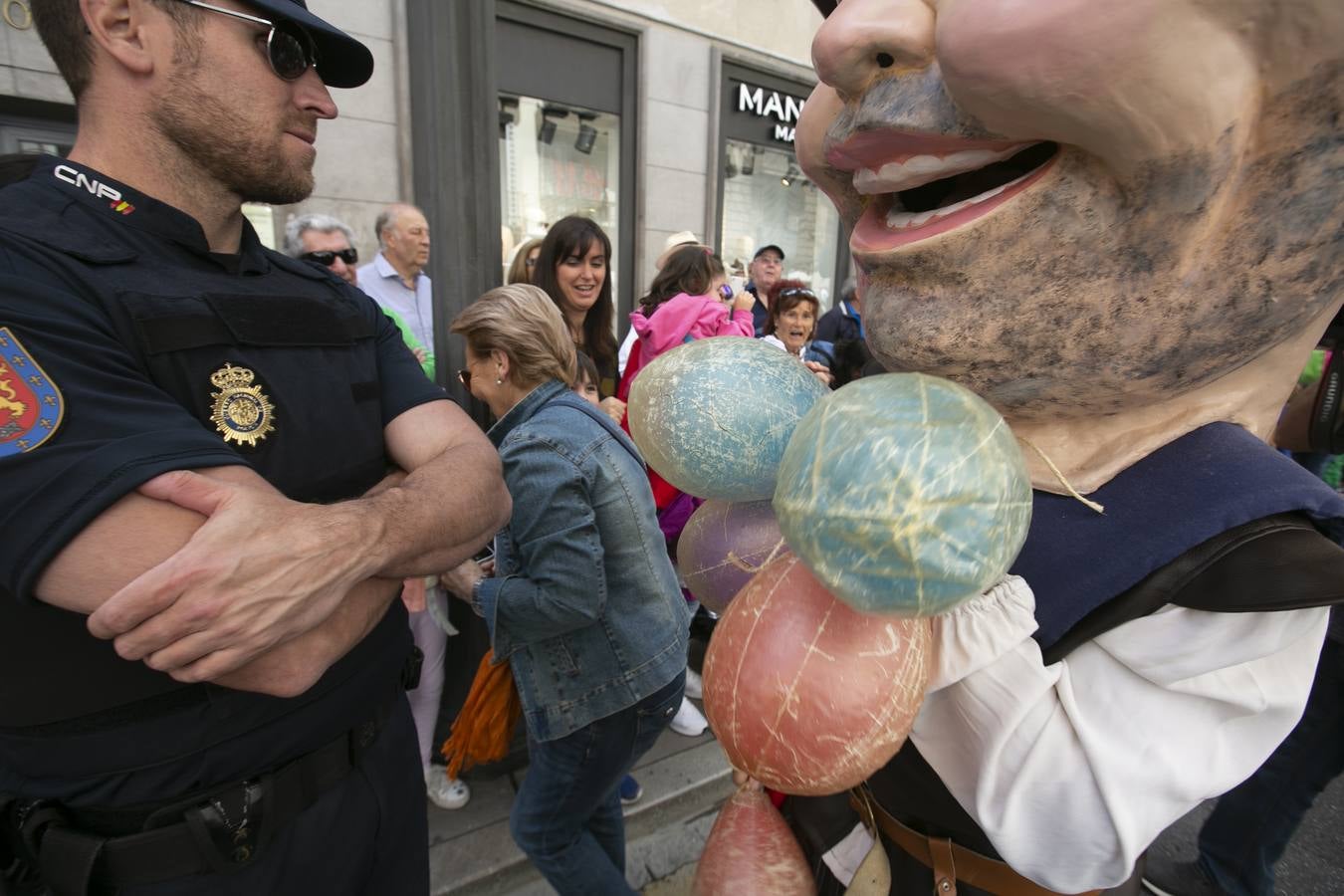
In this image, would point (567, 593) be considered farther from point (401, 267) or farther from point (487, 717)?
point (401, 267)

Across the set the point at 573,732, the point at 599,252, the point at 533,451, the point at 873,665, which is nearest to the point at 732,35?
the point at 599,252

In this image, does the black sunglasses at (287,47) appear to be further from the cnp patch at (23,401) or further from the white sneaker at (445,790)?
the white sneaker at (445,790)

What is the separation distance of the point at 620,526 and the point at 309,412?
83 cm

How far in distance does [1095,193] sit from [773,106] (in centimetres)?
686

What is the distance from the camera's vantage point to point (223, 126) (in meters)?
1.24

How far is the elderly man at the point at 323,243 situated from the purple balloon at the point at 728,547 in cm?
275

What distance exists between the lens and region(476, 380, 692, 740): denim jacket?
172 cm

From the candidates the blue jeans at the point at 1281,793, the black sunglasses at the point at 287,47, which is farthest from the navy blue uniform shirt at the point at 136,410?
the blue jeans at the point at 1281,793

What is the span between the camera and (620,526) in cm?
185

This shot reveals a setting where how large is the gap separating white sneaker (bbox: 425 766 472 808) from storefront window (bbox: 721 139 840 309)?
5443mm

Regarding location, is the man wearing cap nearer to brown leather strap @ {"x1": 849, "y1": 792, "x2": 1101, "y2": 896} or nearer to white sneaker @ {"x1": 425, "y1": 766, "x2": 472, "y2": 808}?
white sneaker @ {"x1": 425, "y1": 766, "x2": 472, "y2": 808}

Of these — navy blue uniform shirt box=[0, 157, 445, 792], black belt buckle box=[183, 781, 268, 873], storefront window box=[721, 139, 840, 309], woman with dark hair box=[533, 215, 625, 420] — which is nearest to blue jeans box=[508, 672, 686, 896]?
navy blue uniform shirt box=[0, 157, 445, 792]

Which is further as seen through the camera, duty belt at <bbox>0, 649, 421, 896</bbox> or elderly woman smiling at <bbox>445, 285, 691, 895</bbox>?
elderly woman smiling at <bbox>445, 285, 691, 895</bbox>

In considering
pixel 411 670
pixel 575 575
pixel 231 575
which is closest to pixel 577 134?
pixel 575 575
